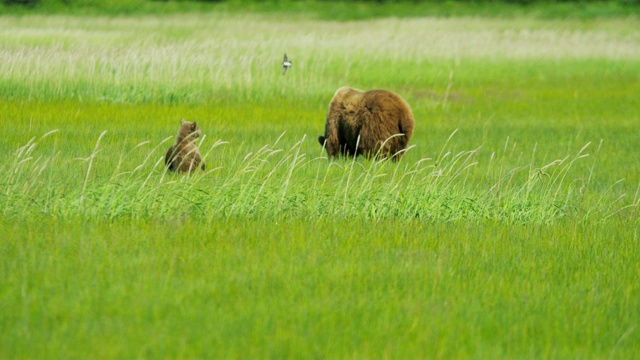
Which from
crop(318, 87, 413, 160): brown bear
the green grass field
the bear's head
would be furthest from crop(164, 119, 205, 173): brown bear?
crop(318, 87, 413, 160): brown bear

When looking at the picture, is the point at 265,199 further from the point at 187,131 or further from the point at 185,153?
the point at 187,131

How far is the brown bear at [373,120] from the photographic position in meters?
10.2

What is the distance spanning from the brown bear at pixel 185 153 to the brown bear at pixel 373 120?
181 centimetres

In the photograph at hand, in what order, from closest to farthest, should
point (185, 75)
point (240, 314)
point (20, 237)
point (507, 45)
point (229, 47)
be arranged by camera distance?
point (240, 314), point (20, 237), point (185, 75), point (229, 47), point (507, 45)

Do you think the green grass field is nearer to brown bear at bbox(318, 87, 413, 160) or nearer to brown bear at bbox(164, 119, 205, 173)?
brown bear at bbox(164, 119, 205, 173)

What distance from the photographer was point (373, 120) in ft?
33.3

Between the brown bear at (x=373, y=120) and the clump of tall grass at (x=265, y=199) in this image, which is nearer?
the clump of tall grass at (x=265, y=199)

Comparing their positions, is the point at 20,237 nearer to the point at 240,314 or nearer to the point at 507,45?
the point at 240,314

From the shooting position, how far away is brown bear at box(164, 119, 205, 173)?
29.4ft

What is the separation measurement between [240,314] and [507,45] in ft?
83.4

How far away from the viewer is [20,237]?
21.4ft

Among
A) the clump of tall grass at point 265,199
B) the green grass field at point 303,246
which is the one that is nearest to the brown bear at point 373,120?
the green grass field at point 303,246

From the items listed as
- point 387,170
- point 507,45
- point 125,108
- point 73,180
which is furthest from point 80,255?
point 507,45

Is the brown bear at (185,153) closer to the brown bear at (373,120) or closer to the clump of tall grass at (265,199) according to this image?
the clump of tall grass at (265,199)
